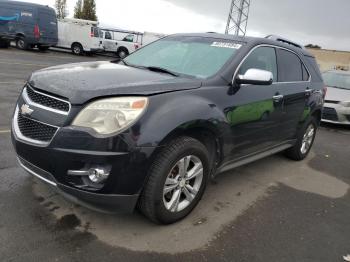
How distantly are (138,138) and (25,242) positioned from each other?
121 cm

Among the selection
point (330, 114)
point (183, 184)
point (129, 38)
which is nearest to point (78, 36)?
point (129, 38)

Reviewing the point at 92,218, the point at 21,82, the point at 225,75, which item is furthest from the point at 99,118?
the point at 21,82

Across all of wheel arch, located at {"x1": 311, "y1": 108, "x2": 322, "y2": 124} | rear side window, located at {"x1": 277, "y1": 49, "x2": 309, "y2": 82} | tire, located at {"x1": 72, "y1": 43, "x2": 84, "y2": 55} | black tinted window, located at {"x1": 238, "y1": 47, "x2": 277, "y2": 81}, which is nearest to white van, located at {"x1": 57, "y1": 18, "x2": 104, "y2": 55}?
tire, located at {"x1": 72, "y1": 43, "x2": 84, "y2": 55}

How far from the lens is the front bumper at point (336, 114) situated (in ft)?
31.4

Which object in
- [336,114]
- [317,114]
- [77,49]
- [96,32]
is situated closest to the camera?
[317,114]

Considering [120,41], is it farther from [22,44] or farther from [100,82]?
[100,82]

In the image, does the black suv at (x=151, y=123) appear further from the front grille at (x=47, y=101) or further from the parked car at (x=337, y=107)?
the parked car at (x=337, y=107)

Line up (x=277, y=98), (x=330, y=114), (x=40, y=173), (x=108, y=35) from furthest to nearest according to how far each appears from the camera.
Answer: (x=108, y=35)
(x=330, y=114)
(x=277, y=98)
(x=40, y=173)

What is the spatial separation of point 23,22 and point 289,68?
2031cm

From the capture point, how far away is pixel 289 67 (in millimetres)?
5352

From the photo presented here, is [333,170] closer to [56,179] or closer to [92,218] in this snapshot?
[92,218]

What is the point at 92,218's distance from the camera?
3.61 metres

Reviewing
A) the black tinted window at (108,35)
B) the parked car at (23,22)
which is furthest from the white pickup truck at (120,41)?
the parked car at (23,22)

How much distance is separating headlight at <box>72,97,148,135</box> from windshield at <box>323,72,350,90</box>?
946cm
